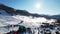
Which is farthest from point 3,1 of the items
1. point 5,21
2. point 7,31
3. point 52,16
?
point 52,16

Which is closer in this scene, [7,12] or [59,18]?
[7,12]

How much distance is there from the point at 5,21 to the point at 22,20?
0.25 meters

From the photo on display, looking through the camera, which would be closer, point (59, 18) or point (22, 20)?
point (22, 20)

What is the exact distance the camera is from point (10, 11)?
1783 millimetres

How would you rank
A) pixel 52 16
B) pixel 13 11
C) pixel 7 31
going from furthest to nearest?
pixel 52 16
pixel 13 11
pixel 7 31

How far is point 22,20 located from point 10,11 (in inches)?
8.3

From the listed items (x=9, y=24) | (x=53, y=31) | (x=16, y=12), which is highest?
(x=16, y=12)

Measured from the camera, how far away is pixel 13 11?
1.80m

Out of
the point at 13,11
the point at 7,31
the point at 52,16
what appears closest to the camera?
the point at 7,31

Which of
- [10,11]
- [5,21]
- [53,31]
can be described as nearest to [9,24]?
[5,21]

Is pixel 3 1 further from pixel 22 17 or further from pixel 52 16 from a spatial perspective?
pixel 52 16

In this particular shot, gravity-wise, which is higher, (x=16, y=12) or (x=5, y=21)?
(x=16, y=12)

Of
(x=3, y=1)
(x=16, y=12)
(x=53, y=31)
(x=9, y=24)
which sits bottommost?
(x=53, y=31)

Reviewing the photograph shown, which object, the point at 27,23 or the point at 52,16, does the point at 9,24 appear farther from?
the point at 52,16
